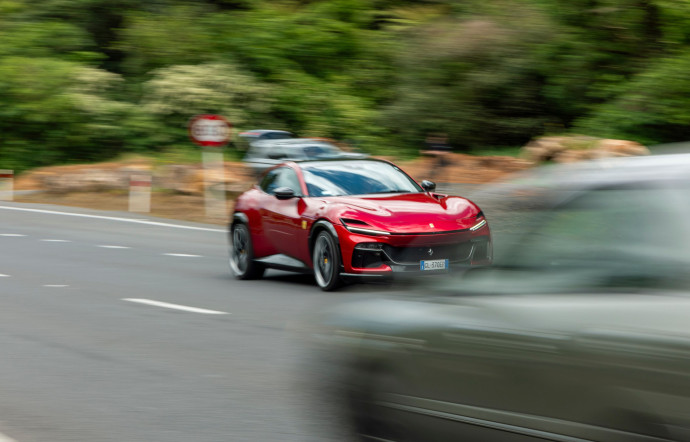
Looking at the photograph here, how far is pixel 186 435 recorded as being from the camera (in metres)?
5.83

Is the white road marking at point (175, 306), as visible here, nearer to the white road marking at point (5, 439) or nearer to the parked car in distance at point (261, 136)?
the white road marking at point (5, 439)

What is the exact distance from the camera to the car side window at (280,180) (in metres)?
13.1

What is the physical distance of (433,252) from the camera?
11266mm

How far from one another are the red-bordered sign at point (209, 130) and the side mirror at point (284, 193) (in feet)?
35.8

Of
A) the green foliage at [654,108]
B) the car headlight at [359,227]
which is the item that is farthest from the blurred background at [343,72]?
the car headlight at [359,227]

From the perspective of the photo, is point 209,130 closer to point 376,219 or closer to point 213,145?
point 213,145

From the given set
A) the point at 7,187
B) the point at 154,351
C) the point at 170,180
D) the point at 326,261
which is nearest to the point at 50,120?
the point at 7,187

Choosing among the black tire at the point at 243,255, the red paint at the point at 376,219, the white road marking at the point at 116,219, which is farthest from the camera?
the white road marking at the point at 116,219

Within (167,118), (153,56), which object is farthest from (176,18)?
(167,118)

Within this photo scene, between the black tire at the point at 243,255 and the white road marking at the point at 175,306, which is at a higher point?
the white road marking at the point at 175,306

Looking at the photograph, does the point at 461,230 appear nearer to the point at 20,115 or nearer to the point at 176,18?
the point at 20,115

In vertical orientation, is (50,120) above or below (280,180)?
below

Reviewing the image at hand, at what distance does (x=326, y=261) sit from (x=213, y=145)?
39.9ft

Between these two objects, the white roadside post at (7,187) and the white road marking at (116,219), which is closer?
the white road marking at (116,219)
